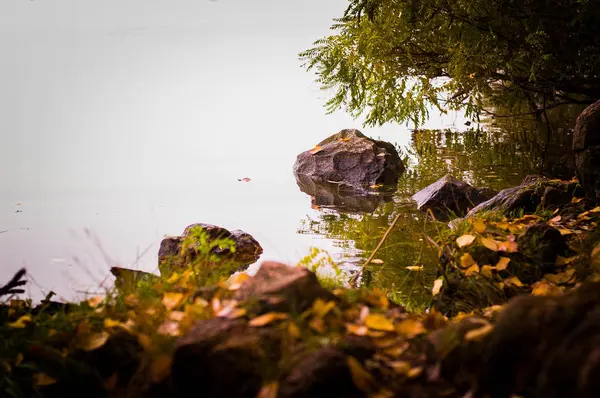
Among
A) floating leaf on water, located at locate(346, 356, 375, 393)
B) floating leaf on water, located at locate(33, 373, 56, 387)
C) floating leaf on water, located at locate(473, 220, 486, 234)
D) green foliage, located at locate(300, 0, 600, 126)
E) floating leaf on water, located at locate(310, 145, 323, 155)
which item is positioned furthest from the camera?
floating leaf on water, located at locate(310, 145, 323, 155)

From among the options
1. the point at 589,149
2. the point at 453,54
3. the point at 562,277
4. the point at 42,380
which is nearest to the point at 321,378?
the point at 42,380

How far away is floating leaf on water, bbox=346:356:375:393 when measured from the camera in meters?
1.66

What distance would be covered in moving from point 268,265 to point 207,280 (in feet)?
1.67

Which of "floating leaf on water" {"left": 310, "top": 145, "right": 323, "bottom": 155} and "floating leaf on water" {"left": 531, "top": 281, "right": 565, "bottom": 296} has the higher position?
"floating leaf on water" {"left": 310, "top": 145, "right": 323, "bottom": 155}

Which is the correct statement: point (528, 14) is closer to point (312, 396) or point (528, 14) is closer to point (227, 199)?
point (227, 199)

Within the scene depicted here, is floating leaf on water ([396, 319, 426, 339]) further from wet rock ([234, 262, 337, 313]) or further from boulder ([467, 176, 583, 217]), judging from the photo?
boulder ([467, 176, 583, 217])

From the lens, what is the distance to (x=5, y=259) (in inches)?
214

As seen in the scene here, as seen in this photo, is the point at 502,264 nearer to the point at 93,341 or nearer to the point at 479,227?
the point at 479,227

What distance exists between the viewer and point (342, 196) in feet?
24.9

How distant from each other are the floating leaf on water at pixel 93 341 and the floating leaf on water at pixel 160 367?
31 cm

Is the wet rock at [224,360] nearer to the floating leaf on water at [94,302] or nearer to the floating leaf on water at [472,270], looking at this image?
the floating leaf on water at [94,302]

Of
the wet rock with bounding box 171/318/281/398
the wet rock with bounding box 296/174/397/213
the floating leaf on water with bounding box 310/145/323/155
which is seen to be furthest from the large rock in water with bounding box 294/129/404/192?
the wet rock with bounding box 171/318/281/398

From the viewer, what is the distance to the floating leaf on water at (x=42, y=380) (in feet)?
6.50

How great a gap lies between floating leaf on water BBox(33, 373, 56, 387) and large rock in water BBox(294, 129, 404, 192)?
6163 millimetres
